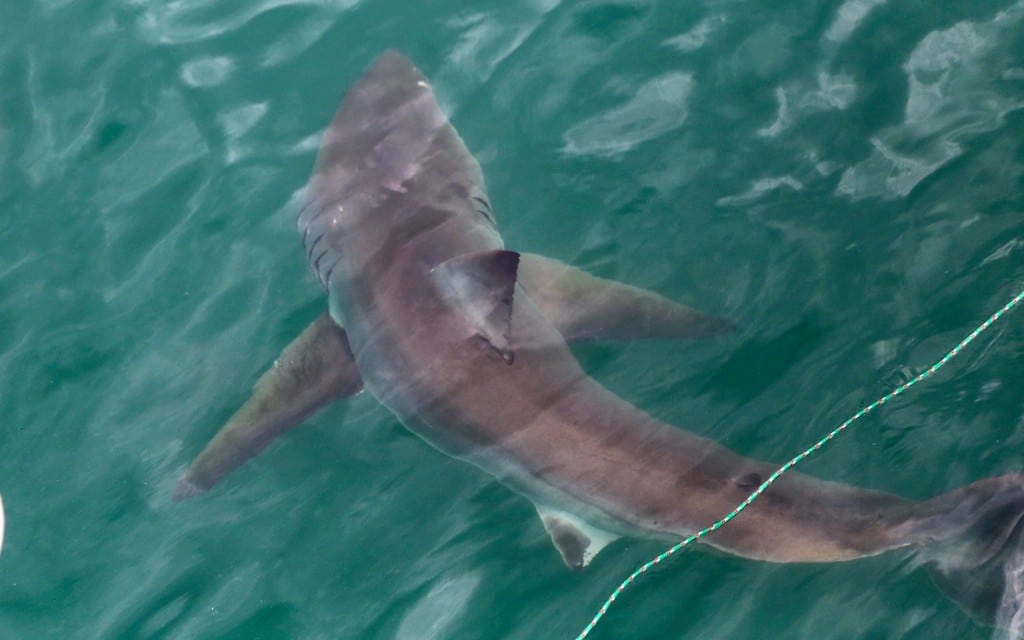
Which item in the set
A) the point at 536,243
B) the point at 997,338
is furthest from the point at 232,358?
the point at 997,338

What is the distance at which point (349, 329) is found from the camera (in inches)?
221

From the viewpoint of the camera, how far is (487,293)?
193 inches

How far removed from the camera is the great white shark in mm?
4527

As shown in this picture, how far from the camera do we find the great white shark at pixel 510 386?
14.9 feet

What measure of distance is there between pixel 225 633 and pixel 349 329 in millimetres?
1674

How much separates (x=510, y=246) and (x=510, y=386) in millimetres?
1437

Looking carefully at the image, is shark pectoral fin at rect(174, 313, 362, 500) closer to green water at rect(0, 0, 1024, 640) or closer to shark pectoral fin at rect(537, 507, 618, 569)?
green water at rect(0, 0, 1024, 640)

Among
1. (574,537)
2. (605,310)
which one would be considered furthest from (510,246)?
(574,537)

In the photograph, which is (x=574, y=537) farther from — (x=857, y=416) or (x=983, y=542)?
(x=983, y=542)

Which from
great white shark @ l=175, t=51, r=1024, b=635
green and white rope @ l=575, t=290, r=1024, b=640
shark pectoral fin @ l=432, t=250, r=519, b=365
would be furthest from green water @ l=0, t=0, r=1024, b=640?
shark pectoral fin @ l=432, t=250, r=519, b=365

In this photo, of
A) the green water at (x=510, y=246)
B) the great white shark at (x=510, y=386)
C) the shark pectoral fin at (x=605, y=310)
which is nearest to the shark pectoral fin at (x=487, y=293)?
the great white shark at (x=510, y=386)

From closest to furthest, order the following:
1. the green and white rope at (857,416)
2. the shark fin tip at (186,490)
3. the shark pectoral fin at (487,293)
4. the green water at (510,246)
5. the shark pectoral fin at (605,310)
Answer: the shark pectoral fin at (487,293)
the green and white rope at (857,416)
the green water at (510,246)
the shark pectoral fin at (605,310)
the shark fin tip at (186,490)

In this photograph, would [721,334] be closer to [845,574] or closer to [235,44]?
[845,574]

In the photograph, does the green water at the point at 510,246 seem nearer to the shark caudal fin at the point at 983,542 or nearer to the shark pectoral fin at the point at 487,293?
the shark caudal fin at the point at 983,542
